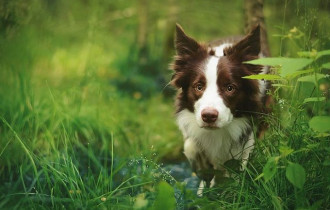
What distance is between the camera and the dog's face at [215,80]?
282 cm

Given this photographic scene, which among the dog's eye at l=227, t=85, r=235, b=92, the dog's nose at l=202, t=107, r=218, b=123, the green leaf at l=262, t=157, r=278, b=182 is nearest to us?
the green leaf at l=262, t=157, r=278, b=182

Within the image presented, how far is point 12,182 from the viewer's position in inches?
117

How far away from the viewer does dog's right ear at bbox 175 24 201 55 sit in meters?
3.22

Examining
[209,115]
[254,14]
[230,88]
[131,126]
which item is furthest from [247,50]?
[131,126]

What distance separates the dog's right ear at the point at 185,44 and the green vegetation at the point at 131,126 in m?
0.68

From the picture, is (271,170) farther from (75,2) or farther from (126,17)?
(75,2)

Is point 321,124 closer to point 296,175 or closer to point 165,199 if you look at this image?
point 296,175

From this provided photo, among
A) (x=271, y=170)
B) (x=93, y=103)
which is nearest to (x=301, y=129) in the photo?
(x=271, y=170)

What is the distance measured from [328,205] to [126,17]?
693 centimetres

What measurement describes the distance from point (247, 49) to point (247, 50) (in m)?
0.01

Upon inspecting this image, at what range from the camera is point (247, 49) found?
308 centimetres

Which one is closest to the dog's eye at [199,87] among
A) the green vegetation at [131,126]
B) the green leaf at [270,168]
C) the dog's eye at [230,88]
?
the dog's eye at [230,88]

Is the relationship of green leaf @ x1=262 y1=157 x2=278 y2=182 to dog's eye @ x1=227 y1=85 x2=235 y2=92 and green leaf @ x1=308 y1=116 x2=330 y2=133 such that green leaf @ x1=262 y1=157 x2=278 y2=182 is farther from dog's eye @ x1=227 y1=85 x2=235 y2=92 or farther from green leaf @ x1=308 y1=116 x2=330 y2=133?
dog's eye @ x1=227 y1=85 x2=235 y2=92

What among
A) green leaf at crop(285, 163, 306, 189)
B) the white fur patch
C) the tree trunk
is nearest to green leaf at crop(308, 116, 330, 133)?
green leaf at crop(285, 163, 306, 189)
